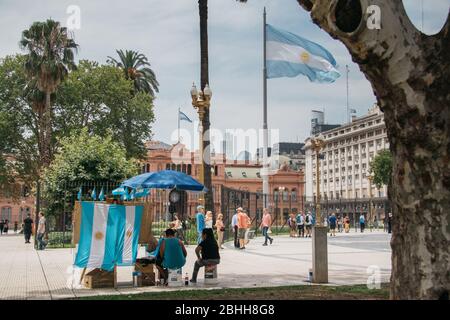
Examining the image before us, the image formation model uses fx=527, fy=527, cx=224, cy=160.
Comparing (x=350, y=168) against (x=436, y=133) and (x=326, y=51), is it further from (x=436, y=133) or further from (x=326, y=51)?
(x=436, y=133)

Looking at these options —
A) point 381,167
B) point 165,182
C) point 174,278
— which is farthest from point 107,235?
point 381,167

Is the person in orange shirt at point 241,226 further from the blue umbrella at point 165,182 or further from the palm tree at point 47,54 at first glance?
the palm tree at point 47,54

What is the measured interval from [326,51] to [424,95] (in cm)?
1237

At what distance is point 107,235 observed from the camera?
418 inches

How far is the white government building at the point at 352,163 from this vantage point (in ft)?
327

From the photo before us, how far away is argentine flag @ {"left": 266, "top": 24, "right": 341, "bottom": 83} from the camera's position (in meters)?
17.5

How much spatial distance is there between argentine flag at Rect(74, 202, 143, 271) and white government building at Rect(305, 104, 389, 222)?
275 ft

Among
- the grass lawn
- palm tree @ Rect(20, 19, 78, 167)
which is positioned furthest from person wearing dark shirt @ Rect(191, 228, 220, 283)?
palm tree @ Rect(20, 19, 78, 167)

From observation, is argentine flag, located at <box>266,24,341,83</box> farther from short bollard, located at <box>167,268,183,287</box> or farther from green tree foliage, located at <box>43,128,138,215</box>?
green tree foliage, located at <box>43,128,138,215</box>

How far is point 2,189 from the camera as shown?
4869 cm

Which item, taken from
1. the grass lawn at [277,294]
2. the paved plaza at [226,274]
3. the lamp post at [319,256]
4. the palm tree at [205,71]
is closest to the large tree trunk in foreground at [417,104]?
the grass lawn at [277,294]

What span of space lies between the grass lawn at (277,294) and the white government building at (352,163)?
8395cm

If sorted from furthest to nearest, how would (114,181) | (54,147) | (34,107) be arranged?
(54,147) < (34,107) < (114,181)
